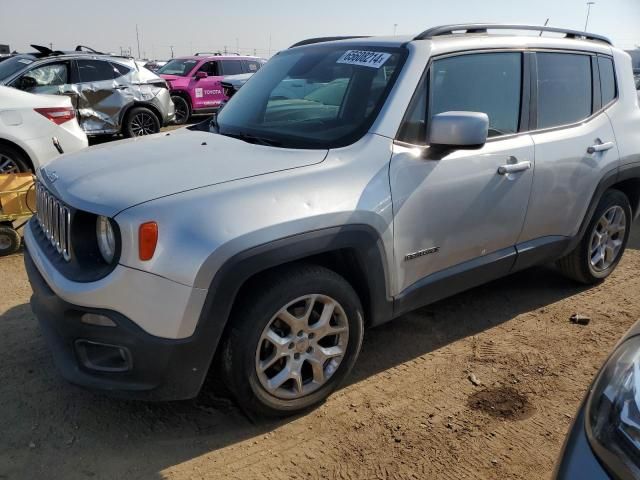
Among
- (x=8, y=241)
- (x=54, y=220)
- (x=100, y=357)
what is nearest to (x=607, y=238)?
(x=100, y=357)

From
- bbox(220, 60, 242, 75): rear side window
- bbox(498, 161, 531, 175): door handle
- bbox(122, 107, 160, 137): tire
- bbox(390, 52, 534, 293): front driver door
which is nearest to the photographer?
bbox(390, 52, 534, 293): front driver door

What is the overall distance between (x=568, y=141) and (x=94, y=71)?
28.3 feet

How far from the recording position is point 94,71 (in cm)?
979

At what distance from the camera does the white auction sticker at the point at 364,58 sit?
3100 mm

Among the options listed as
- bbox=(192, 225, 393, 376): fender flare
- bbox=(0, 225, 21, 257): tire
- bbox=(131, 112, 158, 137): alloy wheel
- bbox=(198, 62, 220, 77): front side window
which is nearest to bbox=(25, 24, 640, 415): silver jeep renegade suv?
bbox=(192, 225, 393, 376): fender flare

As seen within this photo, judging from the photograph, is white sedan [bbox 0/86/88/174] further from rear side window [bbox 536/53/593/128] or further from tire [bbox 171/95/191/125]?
tire [bbox 171/95/191/125]

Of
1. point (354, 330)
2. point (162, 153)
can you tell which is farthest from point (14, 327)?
point (354, 330)

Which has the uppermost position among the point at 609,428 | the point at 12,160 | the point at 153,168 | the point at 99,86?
the point at 153,168

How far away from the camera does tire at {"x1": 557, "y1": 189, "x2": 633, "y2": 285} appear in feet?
13.6

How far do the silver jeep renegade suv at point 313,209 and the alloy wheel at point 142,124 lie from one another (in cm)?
737

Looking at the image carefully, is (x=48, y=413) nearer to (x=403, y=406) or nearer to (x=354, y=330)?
(x=354, y=330)

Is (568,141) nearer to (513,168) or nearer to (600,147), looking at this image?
(600,147)

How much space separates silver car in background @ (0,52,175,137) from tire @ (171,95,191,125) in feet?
11.1

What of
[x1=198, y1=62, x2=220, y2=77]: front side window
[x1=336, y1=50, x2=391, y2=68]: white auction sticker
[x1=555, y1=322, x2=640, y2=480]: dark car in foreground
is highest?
[x1=336, y1=50, x2=391, y2=68]: white auction sticker
